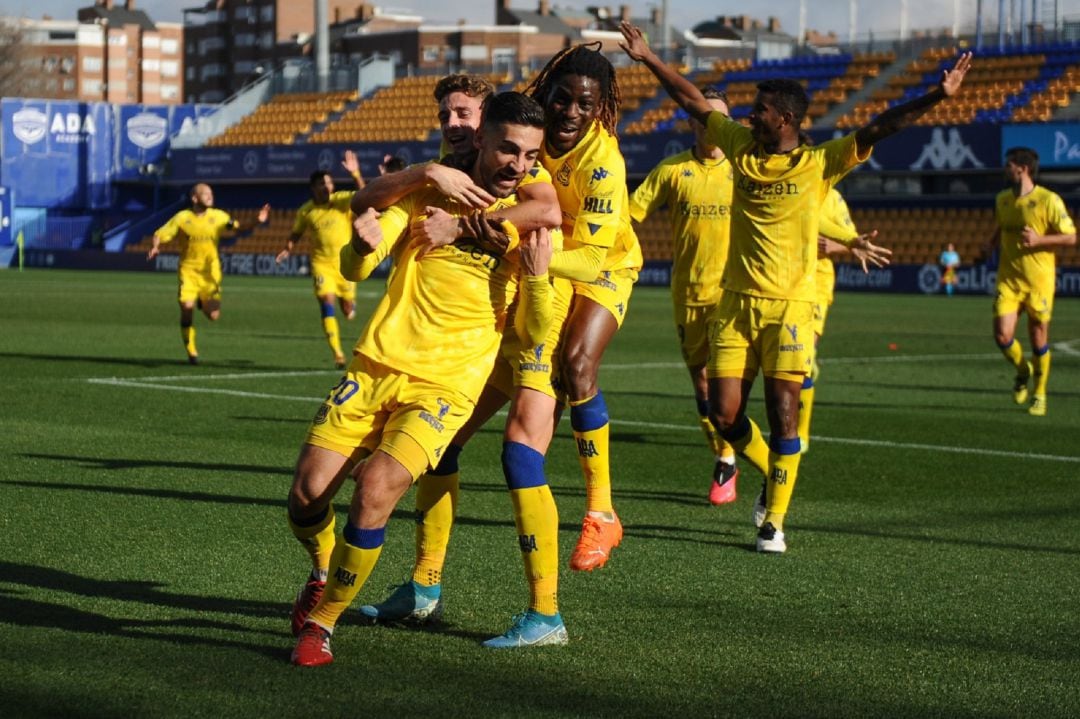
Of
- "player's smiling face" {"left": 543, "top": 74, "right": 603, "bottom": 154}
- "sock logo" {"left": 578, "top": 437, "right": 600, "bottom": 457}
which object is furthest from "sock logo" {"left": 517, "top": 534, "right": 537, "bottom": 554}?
"player's smiling face" {"left": 543, "top": 74, "right": 603, "bottom": 154}

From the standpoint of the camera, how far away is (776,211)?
28.0 feet

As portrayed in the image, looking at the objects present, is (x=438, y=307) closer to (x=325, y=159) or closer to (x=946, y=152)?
(x=946, y=152)

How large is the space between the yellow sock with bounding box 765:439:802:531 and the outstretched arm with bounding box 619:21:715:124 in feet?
6.12

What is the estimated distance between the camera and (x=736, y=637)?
5961 millimetres

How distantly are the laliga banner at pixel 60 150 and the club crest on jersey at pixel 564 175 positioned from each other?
60614mm

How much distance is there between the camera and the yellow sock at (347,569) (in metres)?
5.39

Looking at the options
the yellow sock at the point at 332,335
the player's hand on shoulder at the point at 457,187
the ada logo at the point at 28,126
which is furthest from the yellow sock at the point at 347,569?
the ada logo at the point at 28,126

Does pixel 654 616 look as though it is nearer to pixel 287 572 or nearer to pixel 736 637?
pixel 736 637

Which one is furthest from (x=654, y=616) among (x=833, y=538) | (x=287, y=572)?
(x=833, y=538)

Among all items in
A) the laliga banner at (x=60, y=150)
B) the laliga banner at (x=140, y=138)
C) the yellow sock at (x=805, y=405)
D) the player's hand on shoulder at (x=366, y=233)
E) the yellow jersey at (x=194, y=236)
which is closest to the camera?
the player's hand on shoulder at (x=366, y=233)

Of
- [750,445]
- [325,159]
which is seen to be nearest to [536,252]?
[750,445]

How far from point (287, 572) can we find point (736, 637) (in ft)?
6.81

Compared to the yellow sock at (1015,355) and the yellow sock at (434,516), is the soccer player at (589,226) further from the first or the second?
the yellow sock at (1015,355)

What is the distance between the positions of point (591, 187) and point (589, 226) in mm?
248
